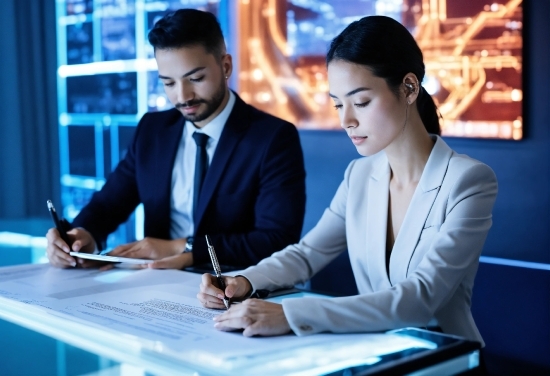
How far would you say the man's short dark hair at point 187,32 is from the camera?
229 centimetres

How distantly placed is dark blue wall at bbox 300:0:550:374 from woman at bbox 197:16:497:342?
2.41 ft

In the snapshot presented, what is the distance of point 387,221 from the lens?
182 centimetres

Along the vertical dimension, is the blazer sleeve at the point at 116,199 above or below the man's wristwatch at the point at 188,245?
above

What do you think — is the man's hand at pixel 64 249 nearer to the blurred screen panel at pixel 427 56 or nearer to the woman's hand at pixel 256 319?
the woman's hand at pixel 256 319

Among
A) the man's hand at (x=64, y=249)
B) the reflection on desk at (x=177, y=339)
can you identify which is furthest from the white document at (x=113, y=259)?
the reflection on desk at (x=177, y=339)

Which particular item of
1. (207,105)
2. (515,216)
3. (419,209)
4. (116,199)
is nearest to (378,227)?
(419,209)

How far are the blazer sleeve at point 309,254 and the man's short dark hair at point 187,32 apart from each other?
0.70 metres

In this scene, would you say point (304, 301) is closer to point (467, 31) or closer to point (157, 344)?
point (157, 344)

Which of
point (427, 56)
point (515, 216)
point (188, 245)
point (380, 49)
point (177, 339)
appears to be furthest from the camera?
point (427, 56)

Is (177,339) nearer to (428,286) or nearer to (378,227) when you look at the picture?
(428,286)

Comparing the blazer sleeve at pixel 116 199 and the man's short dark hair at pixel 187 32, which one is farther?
the blazer sleeve at pixel 116 199

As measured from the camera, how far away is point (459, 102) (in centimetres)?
332

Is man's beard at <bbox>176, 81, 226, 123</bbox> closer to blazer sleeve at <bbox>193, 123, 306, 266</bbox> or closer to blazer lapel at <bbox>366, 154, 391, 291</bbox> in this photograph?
blazer sleeve at <bbox>193, 123, 306, 266</bbox>

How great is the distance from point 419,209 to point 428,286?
27 cm
